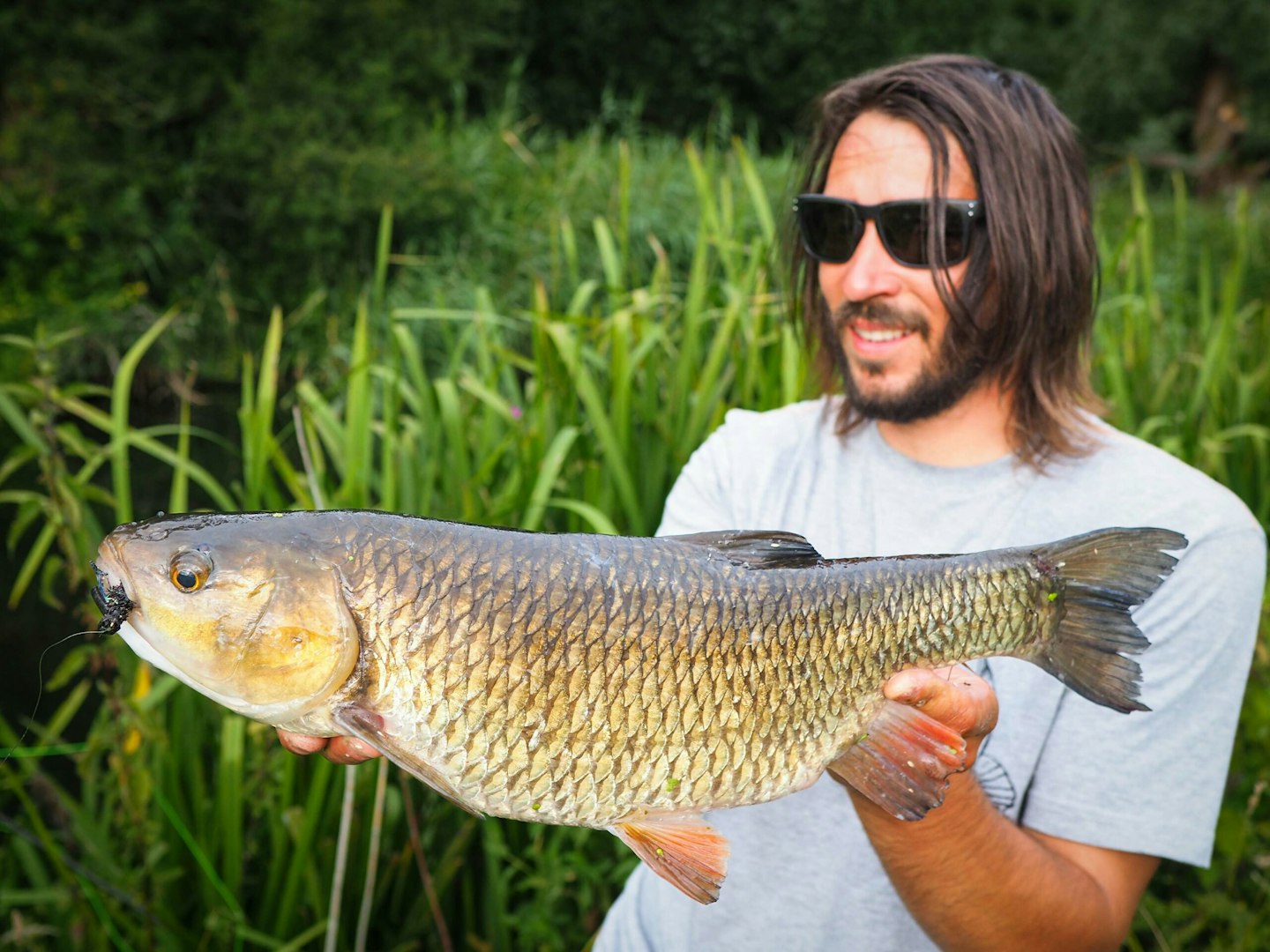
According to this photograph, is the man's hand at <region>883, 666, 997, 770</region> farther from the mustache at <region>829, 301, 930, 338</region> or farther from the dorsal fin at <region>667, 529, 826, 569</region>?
the mustache at <region>829, 301, 930, 338</region>

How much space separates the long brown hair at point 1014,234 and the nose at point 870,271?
7cm

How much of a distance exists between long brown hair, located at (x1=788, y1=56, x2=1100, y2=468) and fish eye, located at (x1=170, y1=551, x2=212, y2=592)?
1221mm

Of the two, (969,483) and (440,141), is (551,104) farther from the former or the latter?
(969,483)

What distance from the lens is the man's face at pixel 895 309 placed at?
6.81 feet

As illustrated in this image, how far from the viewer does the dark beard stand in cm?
206

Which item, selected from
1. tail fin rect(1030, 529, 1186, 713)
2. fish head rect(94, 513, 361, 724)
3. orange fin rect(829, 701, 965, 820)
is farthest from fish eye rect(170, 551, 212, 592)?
tail fin rect(1030, 529, 1186, 713)

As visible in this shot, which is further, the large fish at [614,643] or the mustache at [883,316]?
the mustache at [883,316]

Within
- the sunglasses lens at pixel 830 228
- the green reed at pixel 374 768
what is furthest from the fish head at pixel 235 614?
the sunglasses lens at pixel 830 228

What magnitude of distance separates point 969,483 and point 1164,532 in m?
0.56

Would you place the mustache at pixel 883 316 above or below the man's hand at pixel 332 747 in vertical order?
above

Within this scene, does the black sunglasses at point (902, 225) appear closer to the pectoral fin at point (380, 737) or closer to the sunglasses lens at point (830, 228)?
the sunglasses lens at point (830, 228)

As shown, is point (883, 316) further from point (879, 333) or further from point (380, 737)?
point (380, 737)

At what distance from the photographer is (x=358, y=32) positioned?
567 inches

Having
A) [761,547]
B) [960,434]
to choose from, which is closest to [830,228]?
[960,434]
